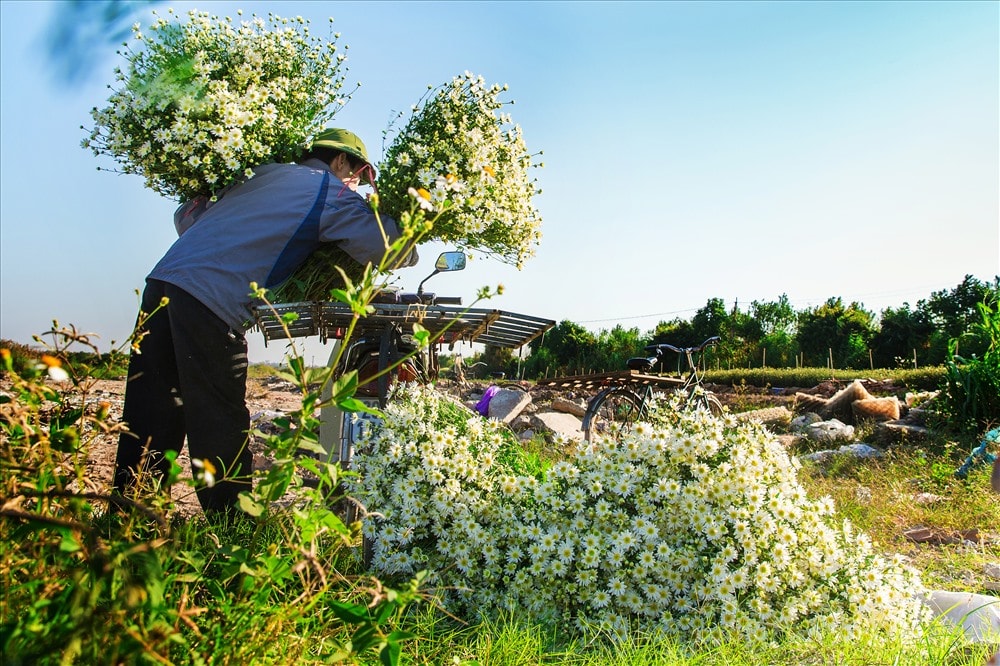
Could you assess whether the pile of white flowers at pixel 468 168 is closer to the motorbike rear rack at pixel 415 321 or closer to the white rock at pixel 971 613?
the motorbike rear rack at pixel 415 321

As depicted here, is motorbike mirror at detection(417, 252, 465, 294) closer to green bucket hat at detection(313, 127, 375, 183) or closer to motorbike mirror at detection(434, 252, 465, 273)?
motorbike mirror at detection(434, 252, 465, 273)

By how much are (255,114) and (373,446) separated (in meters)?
1.63

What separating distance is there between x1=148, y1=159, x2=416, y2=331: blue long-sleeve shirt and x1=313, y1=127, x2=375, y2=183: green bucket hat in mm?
226

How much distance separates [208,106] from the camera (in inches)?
130

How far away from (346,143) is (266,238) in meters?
0.67

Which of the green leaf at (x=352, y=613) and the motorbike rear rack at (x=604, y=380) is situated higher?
the motorbike rear rack at (x=604, y=380)

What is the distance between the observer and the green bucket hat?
3.52m

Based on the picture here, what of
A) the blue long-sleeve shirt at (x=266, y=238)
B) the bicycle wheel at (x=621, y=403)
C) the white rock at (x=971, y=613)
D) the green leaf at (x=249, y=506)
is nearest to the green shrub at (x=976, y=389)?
the bicycle wheel at (x=621, y=403)

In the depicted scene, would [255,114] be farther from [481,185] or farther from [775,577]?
[775,577]

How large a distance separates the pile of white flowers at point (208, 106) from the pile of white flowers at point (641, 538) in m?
1.56

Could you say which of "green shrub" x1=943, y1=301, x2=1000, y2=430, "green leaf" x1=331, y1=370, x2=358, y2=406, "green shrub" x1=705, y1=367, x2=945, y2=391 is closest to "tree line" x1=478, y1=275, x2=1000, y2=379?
"green shrub" x1=705, y1=367, x2=945, y2=391

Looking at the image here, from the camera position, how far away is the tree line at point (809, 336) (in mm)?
17828

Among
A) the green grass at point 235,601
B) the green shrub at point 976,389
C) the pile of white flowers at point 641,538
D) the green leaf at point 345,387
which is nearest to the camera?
the green grass at point 235,601

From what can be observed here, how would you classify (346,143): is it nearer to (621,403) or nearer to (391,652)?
(391,652)
